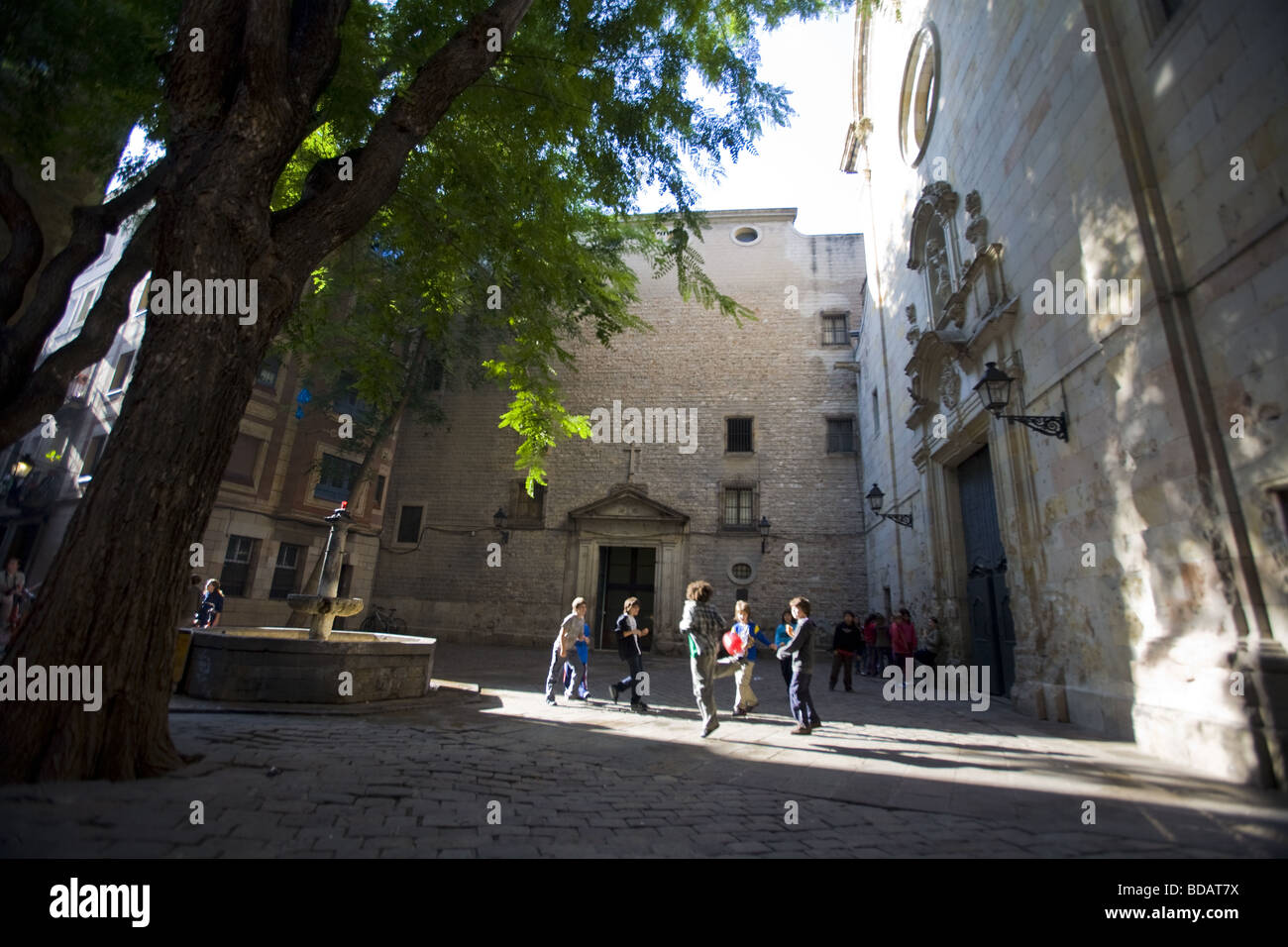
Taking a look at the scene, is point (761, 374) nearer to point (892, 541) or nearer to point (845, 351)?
point (845, 351)

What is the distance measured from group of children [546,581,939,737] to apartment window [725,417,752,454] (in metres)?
9.31

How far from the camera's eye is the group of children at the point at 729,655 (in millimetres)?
6219

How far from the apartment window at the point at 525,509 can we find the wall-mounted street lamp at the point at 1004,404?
14855mm

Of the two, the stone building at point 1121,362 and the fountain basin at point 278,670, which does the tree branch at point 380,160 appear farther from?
the stone building at point 1121,362

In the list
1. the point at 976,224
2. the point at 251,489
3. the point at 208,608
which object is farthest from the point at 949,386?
the point at 251,489

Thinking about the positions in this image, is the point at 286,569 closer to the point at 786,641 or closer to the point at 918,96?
the point at 786,641

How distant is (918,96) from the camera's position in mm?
12125

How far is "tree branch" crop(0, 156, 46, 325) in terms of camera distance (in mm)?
4719

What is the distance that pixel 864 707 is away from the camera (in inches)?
331

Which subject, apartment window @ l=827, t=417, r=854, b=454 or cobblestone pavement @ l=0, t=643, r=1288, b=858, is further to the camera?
→ apartment window @ l=827, t=417, r=854, b=454

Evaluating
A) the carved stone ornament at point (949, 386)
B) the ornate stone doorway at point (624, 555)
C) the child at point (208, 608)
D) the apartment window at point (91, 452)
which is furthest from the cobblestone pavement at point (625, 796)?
the apartment window at point (91, 452)

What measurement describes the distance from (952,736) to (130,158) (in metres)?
11.3

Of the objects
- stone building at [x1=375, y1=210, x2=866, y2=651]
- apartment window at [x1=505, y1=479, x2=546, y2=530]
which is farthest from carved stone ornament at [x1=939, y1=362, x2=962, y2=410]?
apartment window at [x1=505, y1=479, x2=546, y2=530]

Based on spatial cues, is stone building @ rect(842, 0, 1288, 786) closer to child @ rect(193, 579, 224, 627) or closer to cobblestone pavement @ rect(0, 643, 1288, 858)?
cobblestone pavement @ rect(0, 643, 1288, 858)
